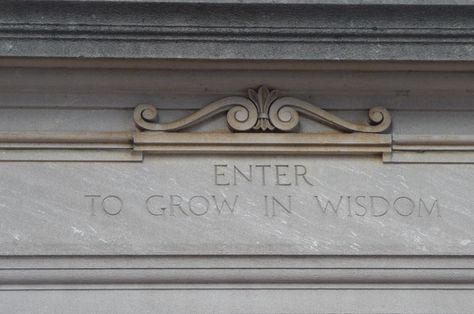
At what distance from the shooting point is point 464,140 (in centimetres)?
762

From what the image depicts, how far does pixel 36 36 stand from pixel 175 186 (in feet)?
4.27

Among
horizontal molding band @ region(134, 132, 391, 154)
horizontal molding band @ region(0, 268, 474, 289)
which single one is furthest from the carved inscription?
horizontal molding band @ region(0, 268, 474, 289)

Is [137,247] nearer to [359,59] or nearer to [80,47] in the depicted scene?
[80,47]

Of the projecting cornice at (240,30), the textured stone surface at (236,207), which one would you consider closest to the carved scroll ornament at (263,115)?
the textured stone surface at (236,207)

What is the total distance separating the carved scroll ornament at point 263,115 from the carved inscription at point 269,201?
0.92 feet

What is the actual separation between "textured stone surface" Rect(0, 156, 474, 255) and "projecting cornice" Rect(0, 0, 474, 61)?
0.72 meters

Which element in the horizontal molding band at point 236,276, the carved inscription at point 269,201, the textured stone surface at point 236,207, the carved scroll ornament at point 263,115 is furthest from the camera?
the carved scroll ornament at point 263,115

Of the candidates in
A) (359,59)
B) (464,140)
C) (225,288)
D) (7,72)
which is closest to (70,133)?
(7,72)

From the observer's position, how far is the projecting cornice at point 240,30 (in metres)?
7.30

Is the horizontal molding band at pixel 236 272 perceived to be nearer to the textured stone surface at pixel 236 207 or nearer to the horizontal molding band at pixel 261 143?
the textured stone surface at pixel 236 207

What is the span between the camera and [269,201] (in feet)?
24.5

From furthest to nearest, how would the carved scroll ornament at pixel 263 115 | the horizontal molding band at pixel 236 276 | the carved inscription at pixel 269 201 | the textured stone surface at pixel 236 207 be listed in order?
the carved scroll ornament at pixel 263 115
the carved inscription at pixel 269 201
the textured stone surface at pixel 236 207
the horizontal molding band at pixel 236 276

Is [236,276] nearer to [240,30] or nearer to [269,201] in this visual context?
[269,201]

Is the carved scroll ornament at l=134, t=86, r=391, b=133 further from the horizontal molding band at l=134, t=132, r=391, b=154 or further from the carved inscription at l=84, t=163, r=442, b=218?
the carved inscription at l=84, t=163, r=442, b=218
